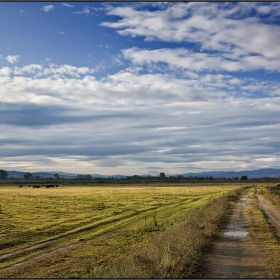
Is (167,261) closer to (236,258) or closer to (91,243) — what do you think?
(236,258)

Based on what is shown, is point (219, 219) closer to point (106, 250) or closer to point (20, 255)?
point (106, 250)

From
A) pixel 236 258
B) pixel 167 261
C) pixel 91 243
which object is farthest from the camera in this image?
pixel 91 243

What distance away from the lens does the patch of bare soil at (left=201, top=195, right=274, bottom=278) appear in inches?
494

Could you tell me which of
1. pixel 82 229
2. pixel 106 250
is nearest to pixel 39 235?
pixel 82 229

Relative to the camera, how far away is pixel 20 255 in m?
19.1

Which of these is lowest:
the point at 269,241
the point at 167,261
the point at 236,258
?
the point at 236,258

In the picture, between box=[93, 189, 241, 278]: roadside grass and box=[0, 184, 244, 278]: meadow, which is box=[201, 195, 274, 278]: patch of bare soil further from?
box=[0, 184, 244, 278]: meadow

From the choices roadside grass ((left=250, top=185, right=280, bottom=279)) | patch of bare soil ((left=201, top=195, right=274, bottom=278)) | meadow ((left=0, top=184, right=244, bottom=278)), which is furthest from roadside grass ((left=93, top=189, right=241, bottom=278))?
roadside grass ((left=250, top=185, right=280, bottom=279))

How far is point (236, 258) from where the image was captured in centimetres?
1486

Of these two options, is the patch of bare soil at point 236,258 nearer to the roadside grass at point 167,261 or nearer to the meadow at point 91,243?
the roadside grass at point 167,261

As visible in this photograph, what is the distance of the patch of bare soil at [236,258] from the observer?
12.5 meters

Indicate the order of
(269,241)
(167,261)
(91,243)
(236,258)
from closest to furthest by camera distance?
(167,261) → (236,258) → (269,241) → (91,243)

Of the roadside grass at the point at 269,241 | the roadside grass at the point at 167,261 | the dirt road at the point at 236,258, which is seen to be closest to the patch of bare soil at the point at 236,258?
the dirt road at the point at 236,258

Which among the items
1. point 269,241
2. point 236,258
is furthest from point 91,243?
point 269,241
